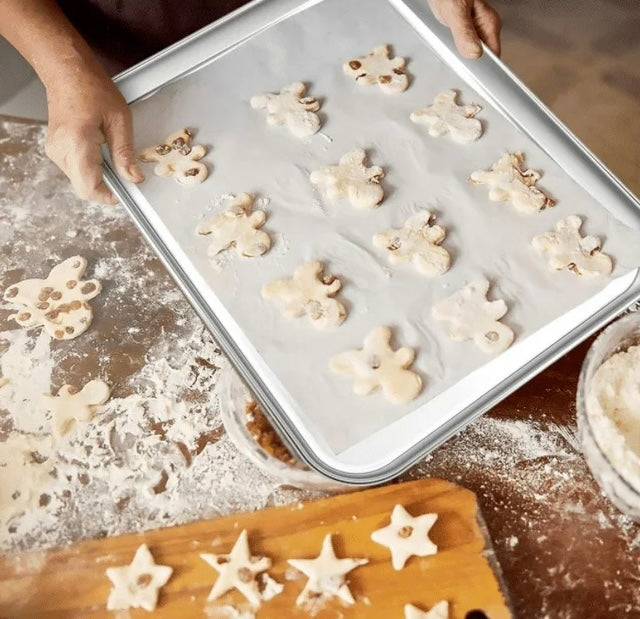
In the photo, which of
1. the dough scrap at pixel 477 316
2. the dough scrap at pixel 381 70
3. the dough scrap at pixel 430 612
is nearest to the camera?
the dough scrap at pixel 430 612

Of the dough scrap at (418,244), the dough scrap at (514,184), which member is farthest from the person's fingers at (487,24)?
the dough scrap at (418,244)

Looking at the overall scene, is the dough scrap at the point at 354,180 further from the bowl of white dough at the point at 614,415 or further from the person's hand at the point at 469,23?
the bowl of white dough at the point at 614,415

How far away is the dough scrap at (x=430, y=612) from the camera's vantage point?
2.74 ft

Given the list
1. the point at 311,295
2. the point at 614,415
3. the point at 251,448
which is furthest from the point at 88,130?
the point at 614,415

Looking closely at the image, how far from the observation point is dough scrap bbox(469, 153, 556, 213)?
3.40 ft

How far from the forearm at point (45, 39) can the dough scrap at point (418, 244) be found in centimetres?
54

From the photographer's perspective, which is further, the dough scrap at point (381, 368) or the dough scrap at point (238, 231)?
the dough scrap at point (238, 231)

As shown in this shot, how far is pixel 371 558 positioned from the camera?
2.90ft

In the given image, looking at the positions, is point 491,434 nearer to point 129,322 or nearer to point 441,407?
point 441,407

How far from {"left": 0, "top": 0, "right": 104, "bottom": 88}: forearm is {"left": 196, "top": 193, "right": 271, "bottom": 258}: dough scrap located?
32 centimetres

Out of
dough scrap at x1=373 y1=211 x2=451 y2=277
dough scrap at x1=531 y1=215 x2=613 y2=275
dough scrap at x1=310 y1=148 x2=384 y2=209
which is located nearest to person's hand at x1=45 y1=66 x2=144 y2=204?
dough scrap at x1=310 y1=148 x2=384 y2=209

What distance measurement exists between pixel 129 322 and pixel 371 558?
52 cm

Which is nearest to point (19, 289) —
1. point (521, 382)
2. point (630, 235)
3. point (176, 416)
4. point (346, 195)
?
point (176, 416)

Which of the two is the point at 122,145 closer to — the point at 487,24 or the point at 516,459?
the point at 487,24
